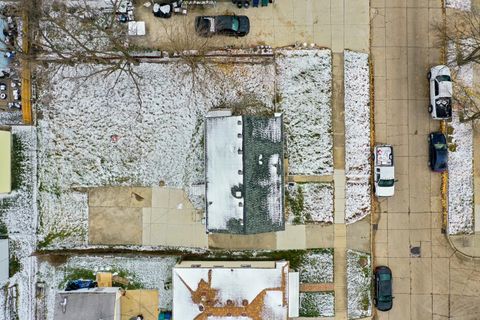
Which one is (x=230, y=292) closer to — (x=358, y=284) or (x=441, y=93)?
(x=358, y=284)

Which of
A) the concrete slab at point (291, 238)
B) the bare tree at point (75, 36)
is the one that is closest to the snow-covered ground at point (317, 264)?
the concrete slab at point (291, 238)

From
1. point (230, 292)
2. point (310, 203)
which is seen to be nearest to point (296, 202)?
point (310, 203)

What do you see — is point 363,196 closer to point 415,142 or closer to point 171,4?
point 415,142

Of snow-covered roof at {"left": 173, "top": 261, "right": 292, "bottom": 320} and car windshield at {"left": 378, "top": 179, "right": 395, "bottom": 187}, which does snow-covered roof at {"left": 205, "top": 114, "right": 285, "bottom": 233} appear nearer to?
snow-covered roof at {"left": 173, "top": 261, "right": 292, "bottom": 320}

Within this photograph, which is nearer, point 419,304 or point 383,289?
point 383,289

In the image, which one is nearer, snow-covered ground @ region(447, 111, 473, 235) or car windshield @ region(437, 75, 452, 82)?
car windshield @ region(437, 75, 452, 82)

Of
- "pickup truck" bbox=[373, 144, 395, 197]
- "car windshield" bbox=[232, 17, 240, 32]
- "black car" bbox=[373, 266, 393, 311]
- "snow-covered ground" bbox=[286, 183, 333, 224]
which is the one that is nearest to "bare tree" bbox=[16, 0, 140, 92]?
"car windshield" bbox=[232, 17, 240, 32]

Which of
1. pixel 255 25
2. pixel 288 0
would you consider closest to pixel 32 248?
pixel 255 25
